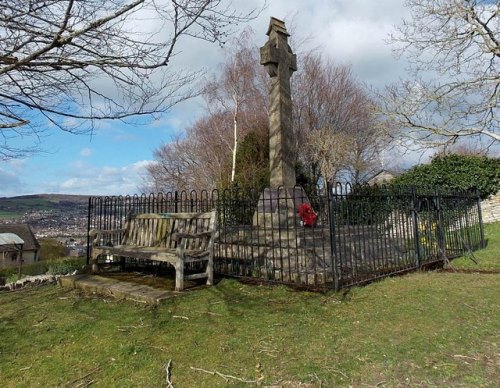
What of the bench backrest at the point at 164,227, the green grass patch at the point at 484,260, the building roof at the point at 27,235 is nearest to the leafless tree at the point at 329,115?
the green grass patch at the point at 484,260

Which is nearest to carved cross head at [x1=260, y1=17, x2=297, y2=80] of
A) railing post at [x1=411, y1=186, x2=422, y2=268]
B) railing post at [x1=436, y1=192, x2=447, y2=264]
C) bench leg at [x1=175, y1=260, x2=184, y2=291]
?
railing post at [x1=411, y1=186, x2=422, y2=268]

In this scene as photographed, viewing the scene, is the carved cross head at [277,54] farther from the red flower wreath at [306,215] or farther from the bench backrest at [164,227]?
the bench backrest at [164,227]

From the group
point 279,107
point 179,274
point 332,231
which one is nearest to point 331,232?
point 332,231

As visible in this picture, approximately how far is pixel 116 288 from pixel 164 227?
1.46 meters

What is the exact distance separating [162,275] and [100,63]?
3.71 meters

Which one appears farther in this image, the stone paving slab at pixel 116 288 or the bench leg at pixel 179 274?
the bench leg at pixel 179 274

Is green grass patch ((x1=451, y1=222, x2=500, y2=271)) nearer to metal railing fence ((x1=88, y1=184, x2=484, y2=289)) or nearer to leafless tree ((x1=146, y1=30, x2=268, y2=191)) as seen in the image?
metal railing fence ((x1=88, y1=184, x2=484, y2=289))

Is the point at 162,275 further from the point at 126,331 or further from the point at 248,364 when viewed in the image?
the point at 248,364

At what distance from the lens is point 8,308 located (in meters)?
4.89

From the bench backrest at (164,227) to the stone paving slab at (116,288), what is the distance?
893mm

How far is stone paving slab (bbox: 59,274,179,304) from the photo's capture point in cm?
473

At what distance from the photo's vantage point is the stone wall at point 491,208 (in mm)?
14578

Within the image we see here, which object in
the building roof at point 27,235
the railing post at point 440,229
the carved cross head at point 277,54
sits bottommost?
the building roof at point 27,235

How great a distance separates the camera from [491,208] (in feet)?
48.3
